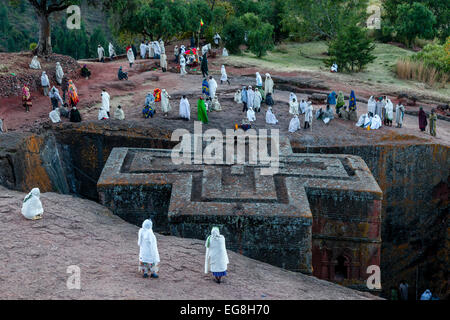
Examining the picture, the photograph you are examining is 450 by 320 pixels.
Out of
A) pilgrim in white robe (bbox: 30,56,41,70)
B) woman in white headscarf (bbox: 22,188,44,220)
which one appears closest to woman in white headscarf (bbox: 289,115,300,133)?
woman in white headscarf (bbox: 22,188,44,220)

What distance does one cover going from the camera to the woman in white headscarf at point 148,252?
7352 millimetres

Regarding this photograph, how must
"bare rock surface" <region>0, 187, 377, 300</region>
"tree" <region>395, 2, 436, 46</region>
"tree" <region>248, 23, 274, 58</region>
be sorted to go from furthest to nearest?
"tree" <region>395, 2, 436, 46</region> < "tree" <region>248, 23, 274, 58</region> < "bare rock surface" <region>0, 187, 377, 300</region>

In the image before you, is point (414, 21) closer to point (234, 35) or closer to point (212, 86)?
point (234, 35)

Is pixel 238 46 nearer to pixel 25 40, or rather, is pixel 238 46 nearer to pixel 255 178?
pixel 255 178

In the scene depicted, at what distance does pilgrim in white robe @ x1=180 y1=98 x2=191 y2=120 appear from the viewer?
15.6 metres

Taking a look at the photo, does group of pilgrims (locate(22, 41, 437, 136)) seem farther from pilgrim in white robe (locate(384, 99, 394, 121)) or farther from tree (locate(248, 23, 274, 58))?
tree (locate(248, 23, 274, 58))

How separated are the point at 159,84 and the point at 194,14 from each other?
33.3 feet

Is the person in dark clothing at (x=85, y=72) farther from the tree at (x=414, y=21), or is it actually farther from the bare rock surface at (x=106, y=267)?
the tree at (x=414, y=21)

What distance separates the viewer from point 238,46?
92.9 ft

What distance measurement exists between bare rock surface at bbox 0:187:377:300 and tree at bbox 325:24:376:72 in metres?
19.1

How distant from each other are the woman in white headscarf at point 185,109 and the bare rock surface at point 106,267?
631cm

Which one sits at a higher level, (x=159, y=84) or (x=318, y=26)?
(x=318, y=26)

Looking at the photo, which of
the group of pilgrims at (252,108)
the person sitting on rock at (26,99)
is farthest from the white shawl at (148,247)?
the person sitting on rock at (26,99)

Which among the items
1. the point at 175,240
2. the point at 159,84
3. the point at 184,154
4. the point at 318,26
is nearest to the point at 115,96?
the point at 159,84
